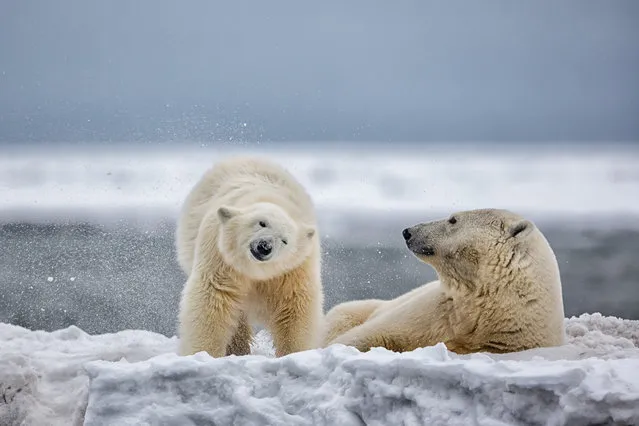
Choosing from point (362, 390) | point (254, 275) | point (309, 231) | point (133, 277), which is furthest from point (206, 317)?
point (133, 277)

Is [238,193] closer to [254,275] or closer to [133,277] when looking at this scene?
[254,275]

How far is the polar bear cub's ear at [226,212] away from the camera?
521 cm

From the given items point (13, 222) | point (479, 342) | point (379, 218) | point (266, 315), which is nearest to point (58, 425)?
point (266, 315)

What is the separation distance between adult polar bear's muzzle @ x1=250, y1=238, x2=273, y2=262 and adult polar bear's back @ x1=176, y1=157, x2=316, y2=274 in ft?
1.98

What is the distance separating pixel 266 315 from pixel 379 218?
14.1 m

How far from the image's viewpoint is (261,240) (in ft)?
16.6

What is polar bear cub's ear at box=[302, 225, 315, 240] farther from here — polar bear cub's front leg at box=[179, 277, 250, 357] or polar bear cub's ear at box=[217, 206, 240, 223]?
polar bear cub's front leg at box=[179, 277, 250, 357]

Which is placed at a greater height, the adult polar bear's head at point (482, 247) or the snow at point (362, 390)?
the adult polar bear's head at point (482, 247)

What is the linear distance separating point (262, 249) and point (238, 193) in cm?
94

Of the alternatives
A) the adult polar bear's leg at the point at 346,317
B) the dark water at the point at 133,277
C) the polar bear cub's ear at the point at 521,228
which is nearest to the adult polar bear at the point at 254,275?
the adult polar bear's leg at the point at 346,317

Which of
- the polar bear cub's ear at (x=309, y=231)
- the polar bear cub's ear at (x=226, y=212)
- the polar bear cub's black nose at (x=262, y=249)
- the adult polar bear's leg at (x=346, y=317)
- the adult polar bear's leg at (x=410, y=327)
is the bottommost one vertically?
the adult polar bear's leg at (x=346, y=317)

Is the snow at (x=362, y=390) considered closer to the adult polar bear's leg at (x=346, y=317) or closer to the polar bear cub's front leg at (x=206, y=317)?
the polar bear cub's front leg at (x=206, y=317)

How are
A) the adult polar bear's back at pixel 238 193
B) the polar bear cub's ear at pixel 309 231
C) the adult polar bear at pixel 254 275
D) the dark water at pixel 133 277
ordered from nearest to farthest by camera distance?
the adult polar bear at pixel 254 275 → the polar bear cub's ear at pixel 309 231 → the adult polar bear's back at pixel 238 193 → the dark water at pixel 133 277

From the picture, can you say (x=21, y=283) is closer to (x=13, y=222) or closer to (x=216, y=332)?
(x=13, y=222)
